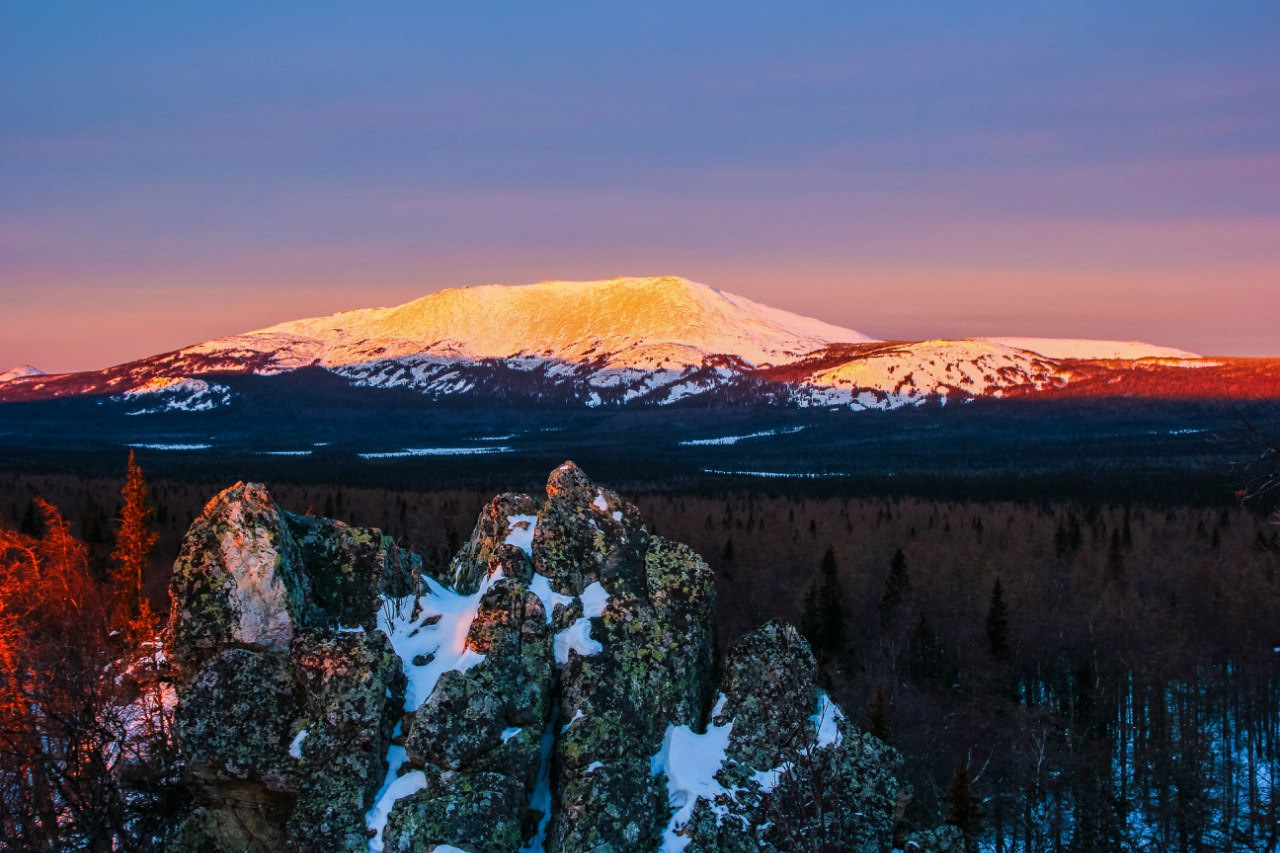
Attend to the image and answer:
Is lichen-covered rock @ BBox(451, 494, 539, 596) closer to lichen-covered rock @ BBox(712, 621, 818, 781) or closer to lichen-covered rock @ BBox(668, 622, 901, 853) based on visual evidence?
lichen-covered rock @ BBox(712, 621, 818, 781)

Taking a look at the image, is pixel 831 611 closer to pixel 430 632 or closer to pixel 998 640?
pixel 998 640

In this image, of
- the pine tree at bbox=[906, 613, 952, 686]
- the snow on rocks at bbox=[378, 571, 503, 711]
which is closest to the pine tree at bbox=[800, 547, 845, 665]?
the pine tree at bbox=[906, 613, 952, 686]

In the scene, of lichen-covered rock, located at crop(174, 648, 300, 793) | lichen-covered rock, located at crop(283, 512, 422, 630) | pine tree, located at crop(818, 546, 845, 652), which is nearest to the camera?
lichen-covered rock, located at crop(174, 648, 300, 793)

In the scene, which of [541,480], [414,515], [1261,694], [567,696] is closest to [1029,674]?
[1261,694]

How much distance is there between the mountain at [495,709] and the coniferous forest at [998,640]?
7.54 ft

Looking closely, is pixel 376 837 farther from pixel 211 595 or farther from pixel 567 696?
pixel 211 595

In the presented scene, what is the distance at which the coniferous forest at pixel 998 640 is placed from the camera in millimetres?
35375

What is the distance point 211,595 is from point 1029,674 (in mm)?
68634

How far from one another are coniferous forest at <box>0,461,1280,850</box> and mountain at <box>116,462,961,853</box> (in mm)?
2299

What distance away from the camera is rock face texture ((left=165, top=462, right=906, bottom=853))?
14.9 m

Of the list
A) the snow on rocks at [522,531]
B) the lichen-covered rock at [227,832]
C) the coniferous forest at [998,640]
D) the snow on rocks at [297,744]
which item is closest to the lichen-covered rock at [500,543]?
the snow on rocks at [522,531]

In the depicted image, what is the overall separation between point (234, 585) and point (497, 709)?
5.31m

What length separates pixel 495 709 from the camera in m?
15.5

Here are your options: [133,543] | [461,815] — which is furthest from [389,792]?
[133,543]
